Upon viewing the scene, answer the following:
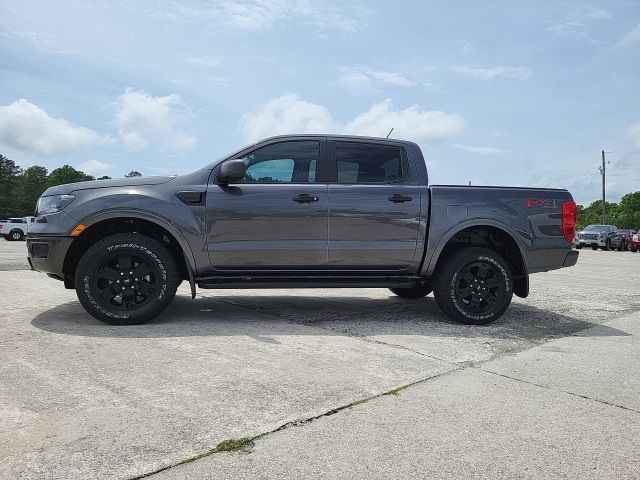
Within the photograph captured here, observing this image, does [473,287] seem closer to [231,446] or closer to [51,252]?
[231,446]

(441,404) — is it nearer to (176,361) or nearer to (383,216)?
(176,361)

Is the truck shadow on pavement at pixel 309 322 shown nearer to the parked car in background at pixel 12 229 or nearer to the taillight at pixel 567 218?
the taillight at pixel 567 218

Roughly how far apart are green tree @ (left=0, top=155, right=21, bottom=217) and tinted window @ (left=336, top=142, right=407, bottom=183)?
299 ft

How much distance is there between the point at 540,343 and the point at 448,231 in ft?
4.40

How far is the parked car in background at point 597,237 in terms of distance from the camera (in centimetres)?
3030

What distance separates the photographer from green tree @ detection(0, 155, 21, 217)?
274ft

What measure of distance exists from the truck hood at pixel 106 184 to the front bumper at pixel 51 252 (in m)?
0.45

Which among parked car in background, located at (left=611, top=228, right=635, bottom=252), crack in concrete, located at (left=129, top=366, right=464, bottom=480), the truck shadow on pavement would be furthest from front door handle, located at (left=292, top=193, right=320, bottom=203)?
parked car in background, located at (left=611, top=228, right=635, bottom=252)

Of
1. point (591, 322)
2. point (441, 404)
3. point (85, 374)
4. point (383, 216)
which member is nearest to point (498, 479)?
point (441, 404)

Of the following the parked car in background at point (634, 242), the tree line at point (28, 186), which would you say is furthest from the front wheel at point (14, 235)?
the tree line at point (28, 186)

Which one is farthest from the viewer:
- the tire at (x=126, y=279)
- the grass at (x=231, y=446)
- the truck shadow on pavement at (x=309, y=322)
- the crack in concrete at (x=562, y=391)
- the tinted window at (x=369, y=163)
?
the tinted window at (x=369, y=163)

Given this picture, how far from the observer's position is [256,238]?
4840mm

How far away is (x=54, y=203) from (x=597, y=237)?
31728 millimetres

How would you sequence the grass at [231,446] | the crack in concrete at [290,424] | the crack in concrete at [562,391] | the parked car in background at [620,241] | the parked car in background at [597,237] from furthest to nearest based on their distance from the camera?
the parked car in background at [620,241]
the parked car in background at [597,237]
the crack in concrete at [562,391]
the grass at [231,446]
the crack in concrete at [290,424]
